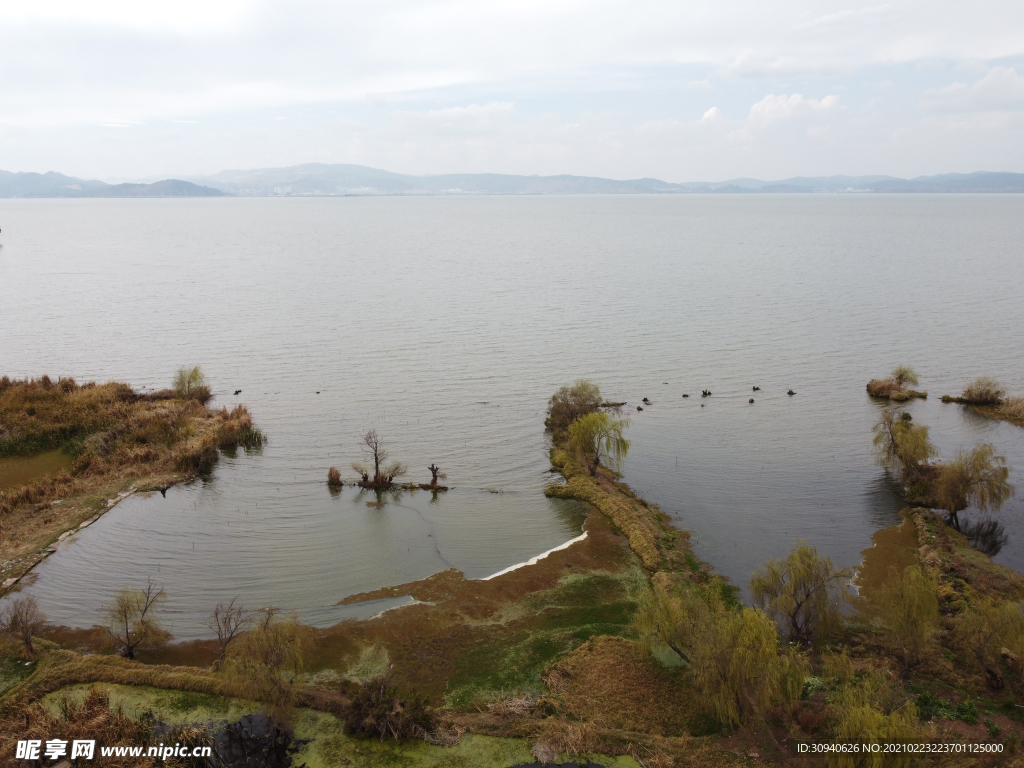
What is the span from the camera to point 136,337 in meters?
69.6

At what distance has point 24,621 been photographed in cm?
2378

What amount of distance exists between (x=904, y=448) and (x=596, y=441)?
Result: 1694cm

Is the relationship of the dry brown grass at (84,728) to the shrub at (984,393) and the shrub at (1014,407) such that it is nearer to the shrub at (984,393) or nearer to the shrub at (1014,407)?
the shrub at (1014,407)

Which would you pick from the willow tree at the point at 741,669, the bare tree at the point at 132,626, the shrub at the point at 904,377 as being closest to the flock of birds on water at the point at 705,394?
the shrub at the point at 904,377

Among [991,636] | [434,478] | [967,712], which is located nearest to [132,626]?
[434,478]

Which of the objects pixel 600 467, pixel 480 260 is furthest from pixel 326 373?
pixel 480 260

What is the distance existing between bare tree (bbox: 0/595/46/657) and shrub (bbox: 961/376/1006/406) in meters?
59.9

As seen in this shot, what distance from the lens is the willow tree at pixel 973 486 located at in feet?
110

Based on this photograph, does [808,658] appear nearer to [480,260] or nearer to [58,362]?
[58,362]

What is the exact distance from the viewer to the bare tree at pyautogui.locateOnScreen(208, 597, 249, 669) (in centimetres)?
2380

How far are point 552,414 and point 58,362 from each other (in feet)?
152

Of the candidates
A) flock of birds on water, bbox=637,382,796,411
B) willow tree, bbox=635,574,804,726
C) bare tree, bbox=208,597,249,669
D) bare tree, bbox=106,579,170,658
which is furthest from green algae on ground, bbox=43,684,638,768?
flock of birds on water, bbox=637,382,796,411

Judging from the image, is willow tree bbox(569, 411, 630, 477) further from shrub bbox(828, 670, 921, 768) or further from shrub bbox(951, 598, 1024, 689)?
shrub bbox(828, 670, 921, 768)

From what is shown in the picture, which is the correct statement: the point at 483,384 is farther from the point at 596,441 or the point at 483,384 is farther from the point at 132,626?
the point at 132,626
